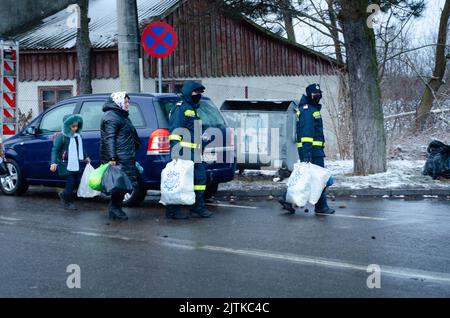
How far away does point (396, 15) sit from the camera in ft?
48.6

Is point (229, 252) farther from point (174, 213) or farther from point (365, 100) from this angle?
point (365, 100)

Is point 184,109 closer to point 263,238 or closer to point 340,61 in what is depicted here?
point 263,238

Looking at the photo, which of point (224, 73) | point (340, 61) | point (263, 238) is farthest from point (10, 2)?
point (263, 238)

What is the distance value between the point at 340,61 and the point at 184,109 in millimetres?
15784

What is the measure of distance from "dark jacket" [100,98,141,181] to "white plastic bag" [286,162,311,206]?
7.30 feet

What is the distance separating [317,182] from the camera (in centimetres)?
1055

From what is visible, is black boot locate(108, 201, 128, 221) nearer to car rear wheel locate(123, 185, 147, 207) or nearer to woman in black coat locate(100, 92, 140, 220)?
woman in black coat locate(100, 92, 140, 220)

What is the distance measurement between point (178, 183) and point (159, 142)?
3.78 ft

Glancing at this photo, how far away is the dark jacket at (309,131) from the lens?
34.7 feet

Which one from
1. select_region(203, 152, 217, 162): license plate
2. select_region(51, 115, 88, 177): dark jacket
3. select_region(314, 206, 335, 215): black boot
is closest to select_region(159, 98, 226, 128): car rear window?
select_region(203, 152, 217, 162): license plate

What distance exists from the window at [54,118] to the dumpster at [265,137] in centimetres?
393

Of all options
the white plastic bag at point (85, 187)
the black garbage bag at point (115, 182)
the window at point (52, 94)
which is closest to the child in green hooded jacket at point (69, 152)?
the white plastic bag at point (85, 187)

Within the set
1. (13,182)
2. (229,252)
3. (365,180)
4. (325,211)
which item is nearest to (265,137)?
(365,180)

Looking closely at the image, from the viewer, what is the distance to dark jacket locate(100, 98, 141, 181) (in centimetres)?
988
